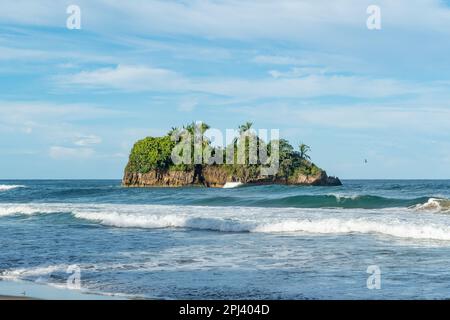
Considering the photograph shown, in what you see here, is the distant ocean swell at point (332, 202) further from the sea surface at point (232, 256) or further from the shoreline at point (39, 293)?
the shoreline at point (39, 293)

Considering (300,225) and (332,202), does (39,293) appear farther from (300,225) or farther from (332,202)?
(332,202)

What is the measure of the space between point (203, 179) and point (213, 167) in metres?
2.15

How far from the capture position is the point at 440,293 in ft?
28.8

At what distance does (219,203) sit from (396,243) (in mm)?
23419

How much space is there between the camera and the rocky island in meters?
79.3

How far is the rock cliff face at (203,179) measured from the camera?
79125 millimetres

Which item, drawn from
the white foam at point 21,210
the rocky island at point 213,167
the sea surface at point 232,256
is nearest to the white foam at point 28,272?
the sea surface at point 232,256

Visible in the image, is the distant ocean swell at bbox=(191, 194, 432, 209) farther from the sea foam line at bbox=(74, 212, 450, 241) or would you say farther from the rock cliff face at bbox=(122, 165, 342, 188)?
the rock cliff face at bbox=(122, 165, 342, 188)

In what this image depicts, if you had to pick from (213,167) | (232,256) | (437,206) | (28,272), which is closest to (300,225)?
(232,256)

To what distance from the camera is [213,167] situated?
82.2 metres

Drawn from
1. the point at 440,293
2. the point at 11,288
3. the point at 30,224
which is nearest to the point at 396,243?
the point at 440,293

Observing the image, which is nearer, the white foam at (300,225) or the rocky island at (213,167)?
the white foam at (300,225)

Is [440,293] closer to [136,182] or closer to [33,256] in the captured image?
[33,256]
